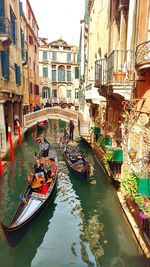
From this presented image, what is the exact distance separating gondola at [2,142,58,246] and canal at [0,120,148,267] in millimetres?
547

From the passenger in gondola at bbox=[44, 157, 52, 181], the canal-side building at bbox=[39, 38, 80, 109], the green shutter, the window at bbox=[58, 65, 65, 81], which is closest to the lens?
the green shutter

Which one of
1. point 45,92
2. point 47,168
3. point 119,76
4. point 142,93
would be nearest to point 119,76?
point 119,76

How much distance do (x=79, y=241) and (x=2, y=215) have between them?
9.78ft

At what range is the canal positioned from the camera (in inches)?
245

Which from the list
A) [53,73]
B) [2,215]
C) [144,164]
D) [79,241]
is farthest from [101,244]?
[53,73]

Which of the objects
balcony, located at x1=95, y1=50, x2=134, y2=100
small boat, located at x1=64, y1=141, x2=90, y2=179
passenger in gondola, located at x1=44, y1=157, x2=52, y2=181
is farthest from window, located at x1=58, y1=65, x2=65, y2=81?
balcony, located at x1=95, y1=50, x2=134, y2=100

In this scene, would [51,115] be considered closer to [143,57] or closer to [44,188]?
[44,188]

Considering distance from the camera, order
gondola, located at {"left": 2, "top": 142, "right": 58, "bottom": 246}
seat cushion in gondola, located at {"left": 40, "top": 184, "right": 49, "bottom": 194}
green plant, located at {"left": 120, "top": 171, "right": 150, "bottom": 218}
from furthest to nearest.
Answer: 1. seat cushion in gondola, located at {"left": 40, "top": 184, "right": 49, "bottom": 194}
2. gondola, located at {"left": 2, "top": 142, "right": 58, "bottom": 246}
3. green plant, located at {"left": 120, "top": 171, "right": 150, "bottom": 218}

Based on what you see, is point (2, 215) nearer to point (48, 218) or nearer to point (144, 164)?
point (48, 218)

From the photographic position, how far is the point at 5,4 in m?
14.2

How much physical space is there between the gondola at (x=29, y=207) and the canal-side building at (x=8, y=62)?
588 cm

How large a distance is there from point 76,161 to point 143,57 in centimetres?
788

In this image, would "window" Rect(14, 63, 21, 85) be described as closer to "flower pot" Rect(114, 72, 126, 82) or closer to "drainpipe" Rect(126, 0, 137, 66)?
"flower pot" Rect(114, 72, 126, 82)

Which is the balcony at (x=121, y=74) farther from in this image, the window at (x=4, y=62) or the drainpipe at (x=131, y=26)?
the window at (x=4, y=62)
